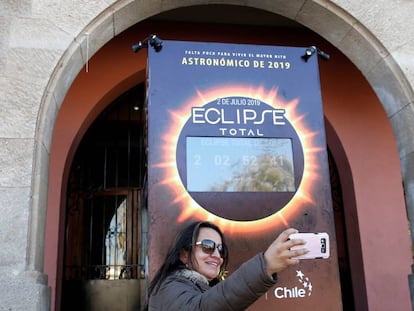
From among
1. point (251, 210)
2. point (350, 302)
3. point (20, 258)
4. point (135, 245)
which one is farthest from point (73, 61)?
point (350, 302)

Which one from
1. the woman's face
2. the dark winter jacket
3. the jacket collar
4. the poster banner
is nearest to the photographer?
the dark winter jacket

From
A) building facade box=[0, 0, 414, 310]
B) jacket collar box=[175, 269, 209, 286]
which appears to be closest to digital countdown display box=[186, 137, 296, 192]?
jacket collar box=[175, 269, 209, 286]

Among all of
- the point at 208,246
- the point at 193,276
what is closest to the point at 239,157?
the point at 208,246

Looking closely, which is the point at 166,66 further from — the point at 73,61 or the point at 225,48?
the point at 73,61

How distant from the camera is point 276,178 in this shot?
10.9 ft

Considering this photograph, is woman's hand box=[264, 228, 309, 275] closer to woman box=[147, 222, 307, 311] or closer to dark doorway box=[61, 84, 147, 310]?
woman box=[147, 222, 307, 311]

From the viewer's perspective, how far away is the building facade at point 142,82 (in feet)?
11.3

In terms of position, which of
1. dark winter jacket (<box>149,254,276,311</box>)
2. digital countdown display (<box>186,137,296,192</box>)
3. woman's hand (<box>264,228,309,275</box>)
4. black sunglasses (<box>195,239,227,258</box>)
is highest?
digital countdown display (<box>186,137,296,192</box>)

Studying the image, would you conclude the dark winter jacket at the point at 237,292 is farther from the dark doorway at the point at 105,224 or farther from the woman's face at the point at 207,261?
the dark doorway at the point at 105,224

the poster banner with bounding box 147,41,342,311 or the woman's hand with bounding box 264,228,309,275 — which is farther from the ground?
the poster banner with bounding box 147,41,342,311

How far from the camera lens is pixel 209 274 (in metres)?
2.27

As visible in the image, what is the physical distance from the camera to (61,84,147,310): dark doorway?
643 cm

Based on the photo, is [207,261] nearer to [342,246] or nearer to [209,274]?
[209,274]

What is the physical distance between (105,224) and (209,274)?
557 cm
